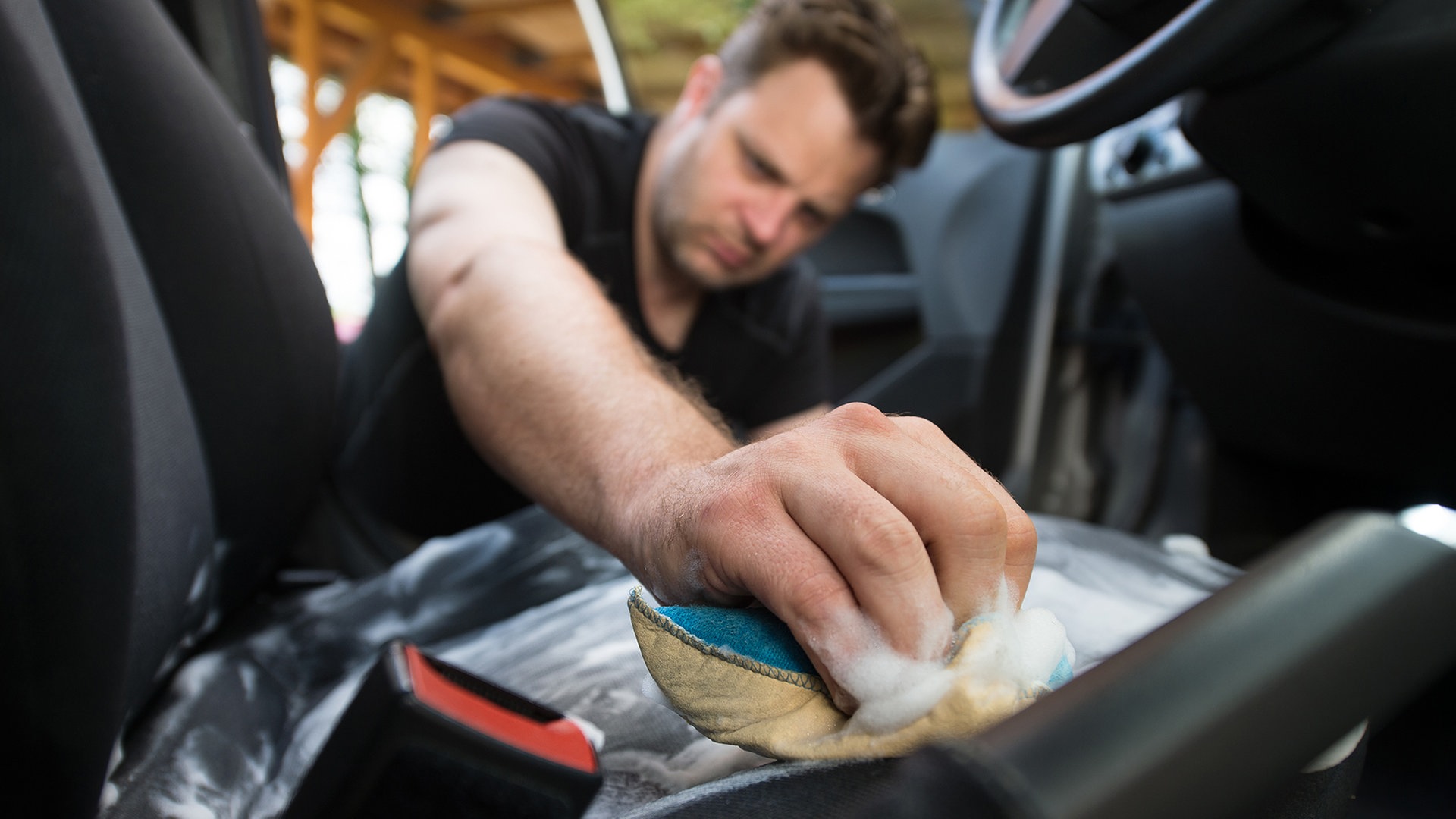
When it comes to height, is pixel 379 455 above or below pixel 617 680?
below

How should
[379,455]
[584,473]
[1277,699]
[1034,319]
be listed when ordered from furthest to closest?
[1034,319]
[379,455]
[584,473]
[1277,699]

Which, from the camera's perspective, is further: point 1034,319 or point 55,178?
point 1034,319

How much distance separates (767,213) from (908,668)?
82 centimetres

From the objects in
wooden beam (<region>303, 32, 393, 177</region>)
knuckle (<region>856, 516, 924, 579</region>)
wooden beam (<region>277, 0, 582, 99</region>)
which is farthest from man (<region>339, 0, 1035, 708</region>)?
wooden beam (<region>303, 32, 393, 177</region>)

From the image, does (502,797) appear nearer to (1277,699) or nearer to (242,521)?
(1277,699)

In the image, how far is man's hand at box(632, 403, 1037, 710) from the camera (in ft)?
0.85

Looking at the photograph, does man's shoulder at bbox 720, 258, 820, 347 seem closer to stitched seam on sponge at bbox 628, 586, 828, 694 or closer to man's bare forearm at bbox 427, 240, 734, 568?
man's bare forearm at bbox 427, 240, 734, 568

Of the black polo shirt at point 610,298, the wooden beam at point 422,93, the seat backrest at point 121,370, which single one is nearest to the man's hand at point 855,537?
the seat backrest at point 121,370

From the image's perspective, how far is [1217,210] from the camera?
2.46 ft

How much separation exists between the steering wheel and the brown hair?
30 cm

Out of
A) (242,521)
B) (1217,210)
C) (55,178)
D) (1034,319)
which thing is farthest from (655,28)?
(55,178)

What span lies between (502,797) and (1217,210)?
733 mm

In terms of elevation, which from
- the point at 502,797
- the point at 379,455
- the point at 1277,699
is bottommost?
the point at 379,455

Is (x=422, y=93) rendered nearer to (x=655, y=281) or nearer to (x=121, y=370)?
(x=655, y=281)
